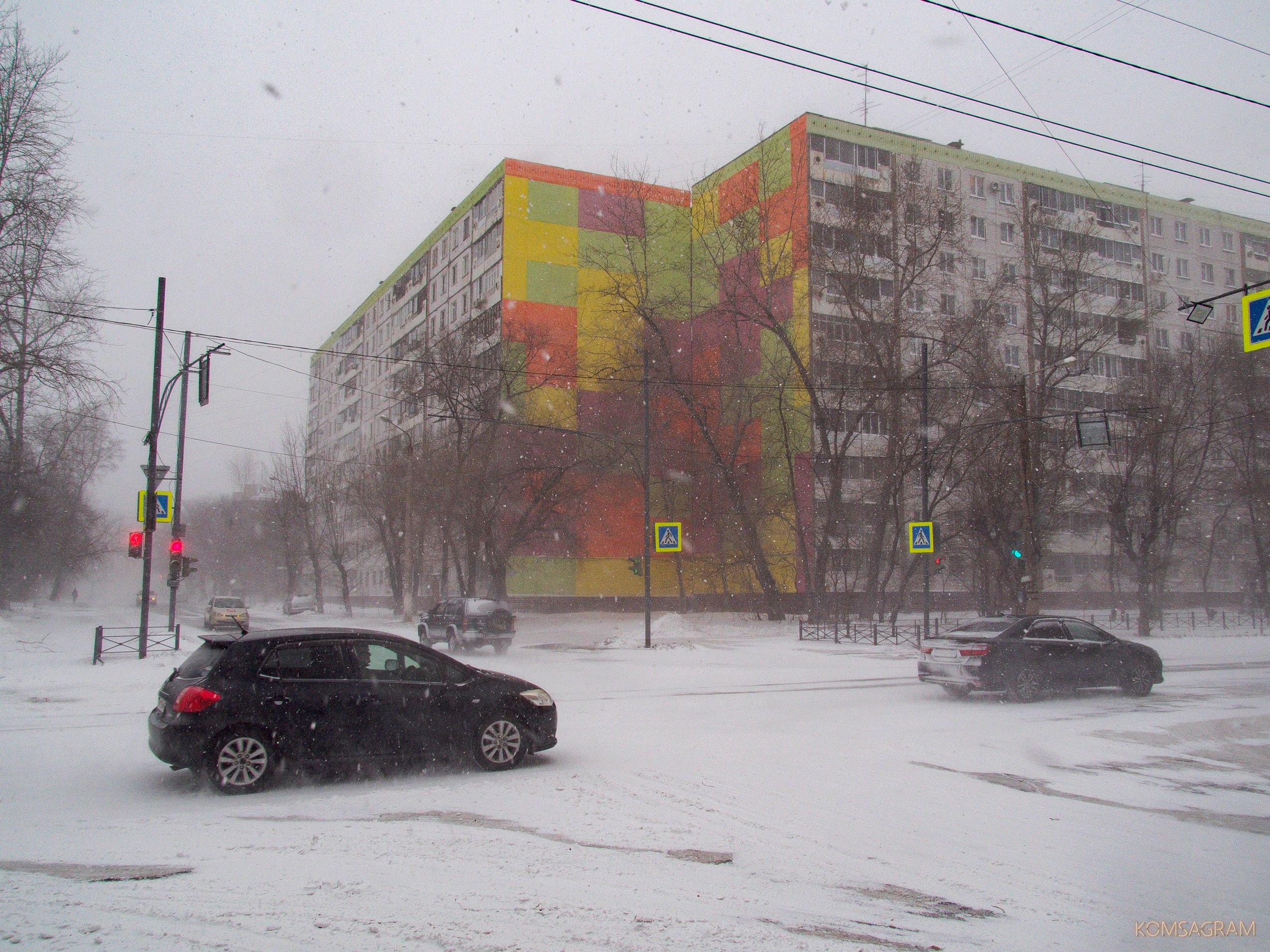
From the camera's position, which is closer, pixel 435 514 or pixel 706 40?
pixel 706 40

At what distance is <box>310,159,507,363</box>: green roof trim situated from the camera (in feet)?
175

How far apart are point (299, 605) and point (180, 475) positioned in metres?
31.4

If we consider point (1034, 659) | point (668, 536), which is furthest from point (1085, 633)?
point (668, 536)

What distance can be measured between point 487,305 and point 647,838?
48460 mm

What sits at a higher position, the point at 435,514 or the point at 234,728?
the point at 435,514

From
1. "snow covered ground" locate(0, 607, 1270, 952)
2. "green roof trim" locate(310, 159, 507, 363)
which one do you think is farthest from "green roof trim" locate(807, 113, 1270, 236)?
"snow covered ground" locate(0, 607, 1270, 952)

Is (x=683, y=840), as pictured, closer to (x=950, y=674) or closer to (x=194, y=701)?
(x=194, y=701)

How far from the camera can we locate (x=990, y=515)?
35.2 metres

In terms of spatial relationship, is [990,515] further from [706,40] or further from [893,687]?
[706,40]

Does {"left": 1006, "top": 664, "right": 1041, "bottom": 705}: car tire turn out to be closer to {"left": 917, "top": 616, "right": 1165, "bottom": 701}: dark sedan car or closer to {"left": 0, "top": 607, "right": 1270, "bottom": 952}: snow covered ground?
{"left": 917, "top": 616, "right": 1165, "bottom": 701}: dark sedan car

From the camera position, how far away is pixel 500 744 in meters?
8.21

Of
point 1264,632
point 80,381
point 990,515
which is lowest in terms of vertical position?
point 1264,632

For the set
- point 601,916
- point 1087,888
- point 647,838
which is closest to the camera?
point 601,916

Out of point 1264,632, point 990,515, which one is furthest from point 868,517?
point 1264,632
